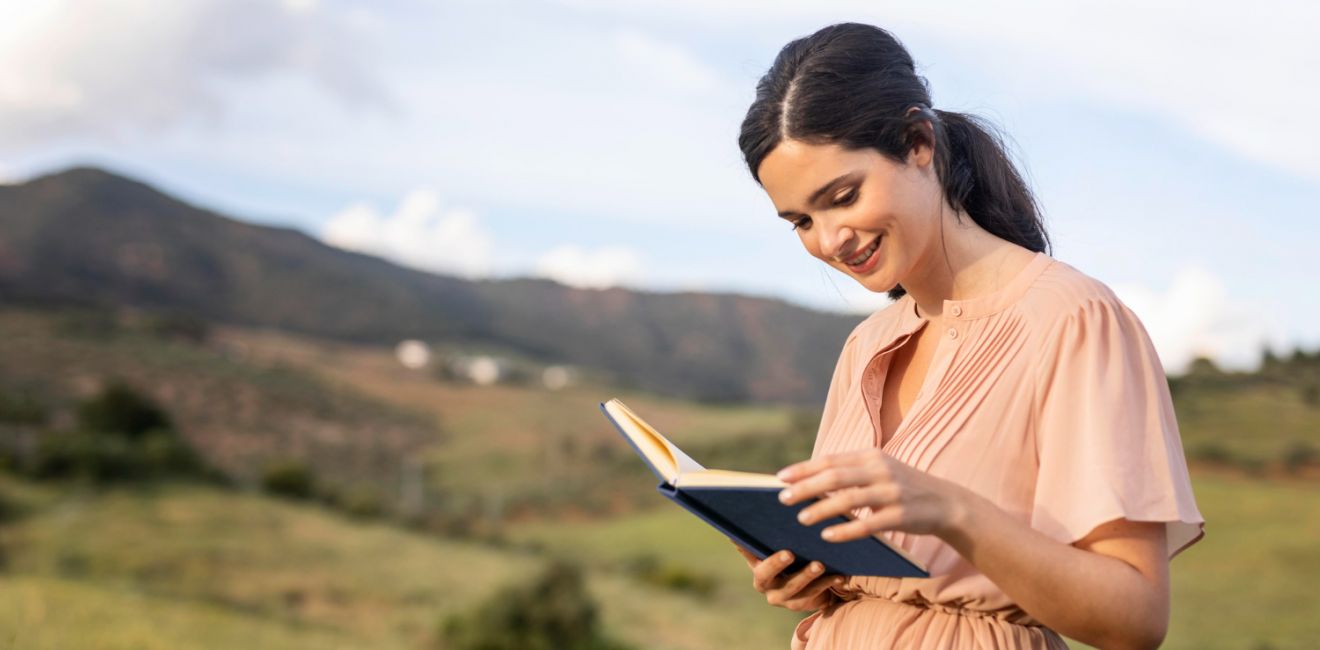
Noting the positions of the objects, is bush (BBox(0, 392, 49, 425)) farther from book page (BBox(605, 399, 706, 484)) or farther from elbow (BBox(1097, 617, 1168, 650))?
elbow (BBox(1097, 617, 1168, 650))

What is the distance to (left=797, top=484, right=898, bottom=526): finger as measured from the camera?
1350 mm

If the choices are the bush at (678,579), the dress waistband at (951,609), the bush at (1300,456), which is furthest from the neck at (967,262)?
the bush at (1300,456)

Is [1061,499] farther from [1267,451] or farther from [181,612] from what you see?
[1267,451]

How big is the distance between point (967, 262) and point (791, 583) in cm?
57

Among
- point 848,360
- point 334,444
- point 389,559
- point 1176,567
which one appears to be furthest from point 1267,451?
point 334,444

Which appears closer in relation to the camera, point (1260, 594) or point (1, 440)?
point (1260, 594)

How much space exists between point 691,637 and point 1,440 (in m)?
13.8

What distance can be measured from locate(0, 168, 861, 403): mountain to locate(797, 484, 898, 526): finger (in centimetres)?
4950

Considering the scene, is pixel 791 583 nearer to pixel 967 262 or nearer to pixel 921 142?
pixel 967 262

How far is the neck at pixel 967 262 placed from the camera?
1862 millimetres

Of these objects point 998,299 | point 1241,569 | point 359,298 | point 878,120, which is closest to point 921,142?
point 878,120

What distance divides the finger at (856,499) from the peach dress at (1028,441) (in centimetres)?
20

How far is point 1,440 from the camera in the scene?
21.3m

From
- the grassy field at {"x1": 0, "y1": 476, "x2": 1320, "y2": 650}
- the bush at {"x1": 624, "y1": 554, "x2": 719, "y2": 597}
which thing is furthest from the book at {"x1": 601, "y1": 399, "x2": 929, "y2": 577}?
the bush at {"x1": 624, "y1": 554, "x2": 719, "y2": 597}
